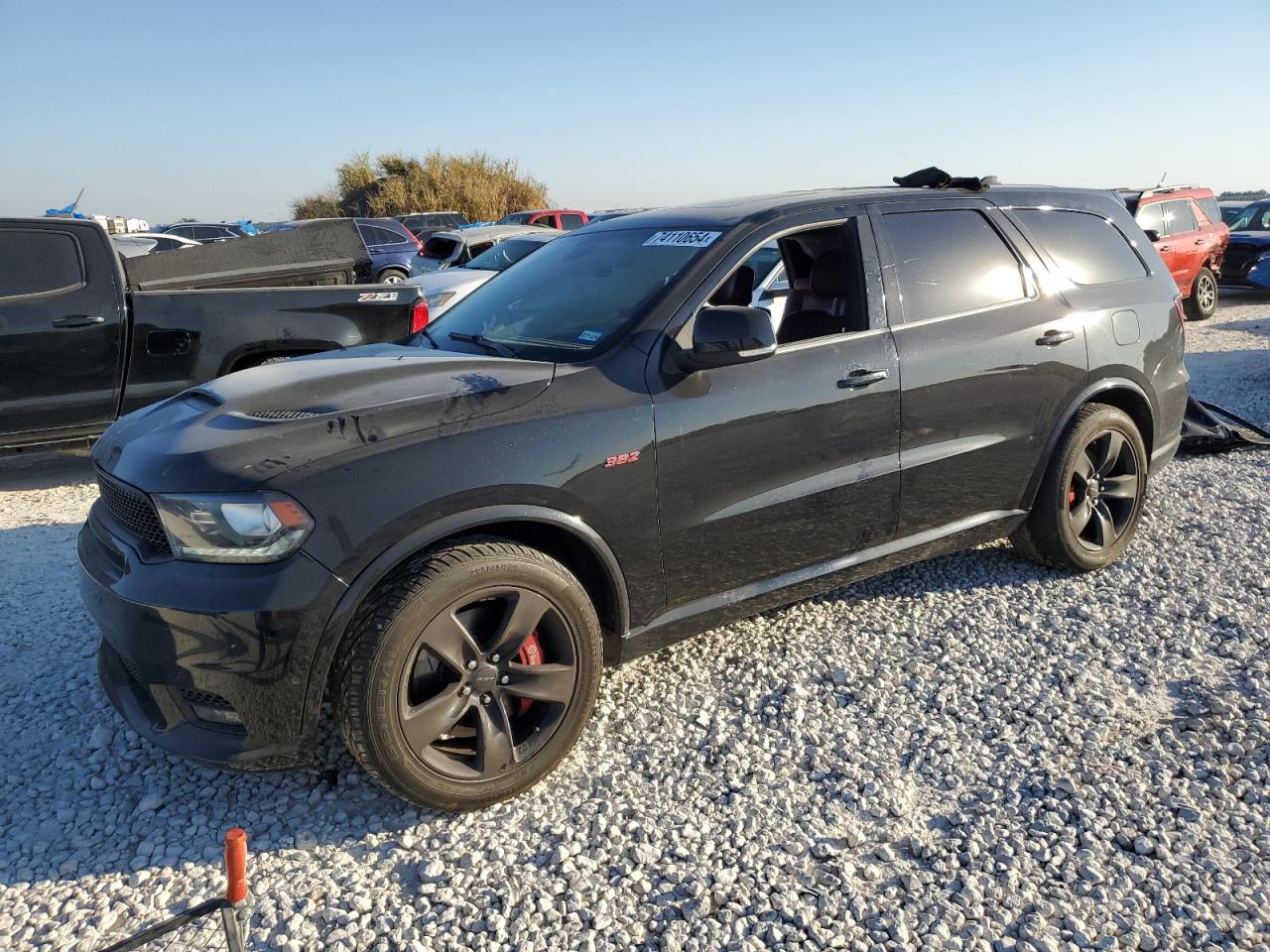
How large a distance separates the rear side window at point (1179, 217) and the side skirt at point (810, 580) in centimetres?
1096

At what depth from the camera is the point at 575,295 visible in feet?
11.6

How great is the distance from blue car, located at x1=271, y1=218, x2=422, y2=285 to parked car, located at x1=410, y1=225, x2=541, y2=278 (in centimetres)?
18

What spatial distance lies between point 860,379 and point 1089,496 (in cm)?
165

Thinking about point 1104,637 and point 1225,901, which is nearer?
point 1225,901

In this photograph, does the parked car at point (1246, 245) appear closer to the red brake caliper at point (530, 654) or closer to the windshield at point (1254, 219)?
the windshield at point (1254, 219)

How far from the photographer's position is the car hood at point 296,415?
2.52m

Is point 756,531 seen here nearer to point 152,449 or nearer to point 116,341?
point 152,449

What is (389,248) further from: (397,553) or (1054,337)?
(397,553)

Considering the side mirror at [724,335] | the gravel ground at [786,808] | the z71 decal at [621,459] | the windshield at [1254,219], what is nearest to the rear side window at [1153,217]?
the windshield at [1254,219]

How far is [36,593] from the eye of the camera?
14.2 feet

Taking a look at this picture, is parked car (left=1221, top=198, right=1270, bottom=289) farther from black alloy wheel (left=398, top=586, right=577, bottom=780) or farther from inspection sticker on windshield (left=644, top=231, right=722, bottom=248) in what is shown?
black alloy wheel (left=398, top=586, right=577, bottom=780)

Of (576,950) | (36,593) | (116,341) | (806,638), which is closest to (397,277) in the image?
(116,341)

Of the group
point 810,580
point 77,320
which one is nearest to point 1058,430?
point 810,580

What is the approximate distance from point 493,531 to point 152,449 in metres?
1.04
